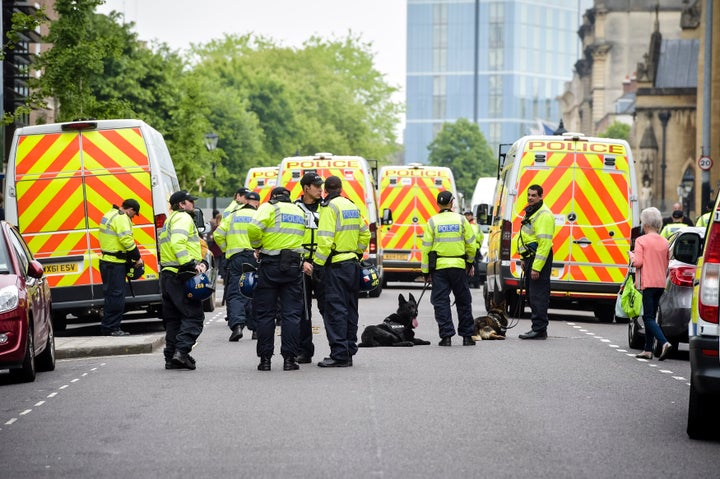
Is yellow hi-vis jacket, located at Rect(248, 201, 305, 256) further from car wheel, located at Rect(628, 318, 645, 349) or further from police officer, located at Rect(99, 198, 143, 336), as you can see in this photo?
car wheel, located at Rect(628, 318, 645, 349)

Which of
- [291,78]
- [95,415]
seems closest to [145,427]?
[95,415]

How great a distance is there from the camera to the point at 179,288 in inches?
561

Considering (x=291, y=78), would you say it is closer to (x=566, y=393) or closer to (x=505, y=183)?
(x=505, y=183)

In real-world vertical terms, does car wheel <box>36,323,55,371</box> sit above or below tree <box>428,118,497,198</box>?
below

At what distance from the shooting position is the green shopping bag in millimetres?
16922

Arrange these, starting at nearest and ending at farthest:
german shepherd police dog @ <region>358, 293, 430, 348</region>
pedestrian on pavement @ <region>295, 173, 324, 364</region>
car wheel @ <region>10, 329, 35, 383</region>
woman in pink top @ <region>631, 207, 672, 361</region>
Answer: car wheel @ <region>10, 329, 35, 383</region>
pedestrian on pavement @ <region>295, 173, 324, 364</region>
woman in pink top @ <region>631, 207, 672, 361</region>
german shepherd police dog @ <region>358, 293, 430, 348</region>

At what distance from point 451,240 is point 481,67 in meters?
178

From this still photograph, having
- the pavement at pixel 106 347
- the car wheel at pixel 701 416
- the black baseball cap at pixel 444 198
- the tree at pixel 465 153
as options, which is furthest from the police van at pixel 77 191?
the tree at pixel 465 153

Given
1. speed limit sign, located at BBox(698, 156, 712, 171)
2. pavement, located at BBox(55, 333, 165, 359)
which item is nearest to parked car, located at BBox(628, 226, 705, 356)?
pavement, located at BBox(55, 333, 165, 359)

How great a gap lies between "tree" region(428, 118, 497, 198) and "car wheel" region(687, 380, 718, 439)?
12882cm

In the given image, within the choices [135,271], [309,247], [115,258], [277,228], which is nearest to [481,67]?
[135,271]

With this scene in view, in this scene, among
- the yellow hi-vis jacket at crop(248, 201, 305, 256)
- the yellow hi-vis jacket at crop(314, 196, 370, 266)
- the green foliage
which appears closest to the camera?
the yellow hi-vis jacket at crop(248, 201, 305, 256)

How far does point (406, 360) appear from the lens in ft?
49.5

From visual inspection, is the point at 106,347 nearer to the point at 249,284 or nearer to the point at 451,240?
the point at 249,284
